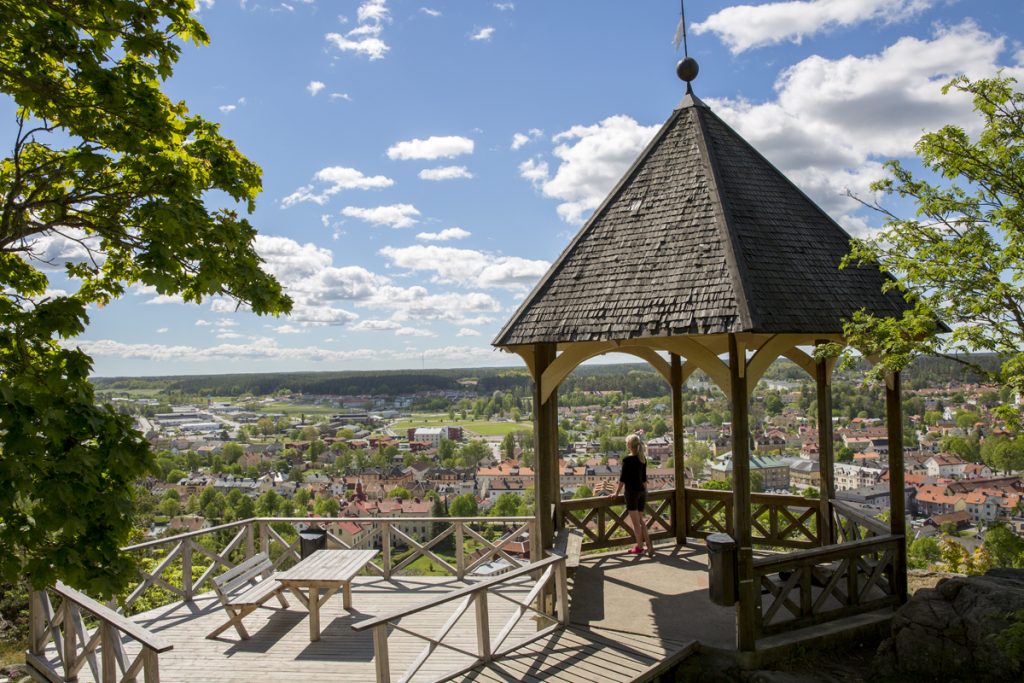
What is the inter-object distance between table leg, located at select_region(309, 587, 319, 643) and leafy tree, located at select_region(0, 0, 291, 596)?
338 cm

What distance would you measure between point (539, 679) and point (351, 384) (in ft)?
188

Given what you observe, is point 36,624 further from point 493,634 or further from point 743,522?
point 743,522

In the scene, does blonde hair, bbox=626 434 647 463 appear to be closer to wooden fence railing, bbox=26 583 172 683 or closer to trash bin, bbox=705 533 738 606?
trash bin, bbox=705 533 738 606

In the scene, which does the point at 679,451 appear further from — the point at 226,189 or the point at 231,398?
the point at 231,398

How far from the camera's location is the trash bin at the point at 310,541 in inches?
383

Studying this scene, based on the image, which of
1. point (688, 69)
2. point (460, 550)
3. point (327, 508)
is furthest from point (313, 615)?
point (327, 508)

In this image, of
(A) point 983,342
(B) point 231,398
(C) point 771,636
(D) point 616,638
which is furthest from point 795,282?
(B) point 231,398

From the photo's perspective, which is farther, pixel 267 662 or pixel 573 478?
pixel 573 478

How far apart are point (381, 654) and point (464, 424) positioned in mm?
54433

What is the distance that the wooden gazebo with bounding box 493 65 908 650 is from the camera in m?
6.64

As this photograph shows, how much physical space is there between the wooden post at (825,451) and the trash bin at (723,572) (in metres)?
3.59

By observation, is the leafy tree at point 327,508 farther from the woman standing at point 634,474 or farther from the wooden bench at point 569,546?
the woman standing at point 634,474

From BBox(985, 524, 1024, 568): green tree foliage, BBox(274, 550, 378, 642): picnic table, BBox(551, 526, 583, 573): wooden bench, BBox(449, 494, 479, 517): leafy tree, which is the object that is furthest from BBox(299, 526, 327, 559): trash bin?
BBox(449, 494, 479, 517): leafy tree

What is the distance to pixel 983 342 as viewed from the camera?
21.5 feet
